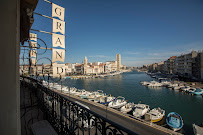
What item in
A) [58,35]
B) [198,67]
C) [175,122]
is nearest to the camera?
[58,35]

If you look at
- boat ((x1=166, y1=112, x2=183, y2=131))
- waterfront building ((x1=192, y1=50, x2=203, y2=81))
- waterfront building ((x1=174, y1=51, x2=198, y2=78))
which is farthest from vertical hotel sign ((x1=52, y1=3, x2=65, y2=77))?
waterfront building ((x1=174, y1=51, x2=198, y2=78))

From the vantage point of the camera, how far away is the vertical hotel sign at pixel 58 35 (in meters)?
3.97

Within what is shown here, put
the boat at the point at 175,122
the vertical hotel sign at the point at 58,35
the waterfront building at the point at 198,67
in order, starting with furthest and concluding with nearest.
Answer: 1. the waterfront building at the point at 198,67
2. the boat at the point at 175,122
3. the vertical hotel sign at the point at 58,35

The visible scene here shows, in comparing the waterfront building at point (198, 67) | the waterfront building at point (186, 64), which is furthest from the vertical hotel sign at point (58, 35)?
the waterfront building at point (186, 64)

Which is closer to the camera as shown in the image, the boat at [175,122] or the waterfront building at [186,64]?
the boat at [175,122]

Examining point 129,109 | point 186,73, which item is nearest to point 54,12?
point 129,109

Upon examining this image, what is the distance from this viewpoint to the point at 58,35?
4.10 metres

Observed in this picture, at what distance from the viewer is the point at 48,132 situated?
2260 millimetres

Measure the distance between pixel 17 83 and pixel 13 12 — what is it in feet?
2.47

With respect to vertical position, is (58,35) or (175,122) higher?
(58,35)

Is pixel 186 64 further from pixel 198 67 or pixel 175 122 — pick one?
pixel 175 122

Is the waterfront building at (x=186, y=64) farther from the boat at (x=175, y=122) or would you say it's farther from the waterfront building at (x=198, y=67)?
the boat at (x=175, y=122)

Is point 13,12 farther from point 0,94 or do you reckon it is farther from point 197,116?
point 197,116

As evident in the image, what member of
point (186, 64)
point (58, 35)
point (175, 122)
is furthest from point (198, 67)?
point (58, 35)
